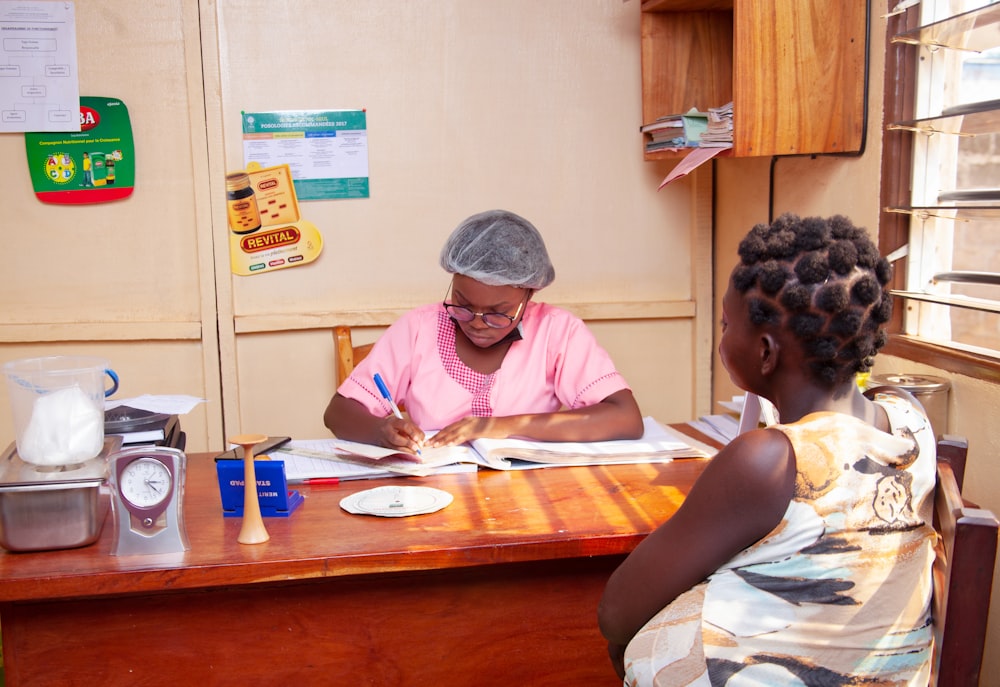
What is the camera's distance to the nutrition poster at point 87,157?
330 cm

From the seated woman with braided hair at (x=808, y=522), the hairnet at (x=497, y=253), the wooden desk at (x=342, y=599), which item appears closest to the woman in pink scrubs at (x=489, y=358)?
the hairnet at (x=497, y=253)

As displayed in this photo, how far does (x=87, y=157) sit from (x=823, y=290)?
2.84m

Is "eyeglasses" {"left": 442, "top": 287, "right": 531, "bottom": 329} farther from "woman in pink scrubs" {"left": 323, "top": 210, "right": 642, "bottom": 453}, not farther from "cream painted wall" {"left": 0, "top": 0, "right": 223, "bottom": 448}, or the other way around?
"cream painted wall" {"left": 0, "top": 0, "right": 223, "bottom": 448}

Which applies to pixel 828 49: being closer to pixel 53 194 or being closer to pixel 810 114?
pixel 810 114

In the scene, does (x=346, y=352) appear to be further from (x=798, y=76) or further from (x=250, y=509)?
(x=798, y=76)

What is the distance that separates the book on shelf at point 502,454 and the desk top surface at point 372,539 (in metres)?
0.08

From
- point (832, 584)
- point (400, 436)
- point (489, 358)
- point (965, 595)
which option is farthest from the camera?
point (489, 358)

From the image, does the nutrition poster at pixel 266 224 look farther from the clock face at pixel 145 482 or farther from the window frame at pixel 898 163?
the window frame at pixel 898 163

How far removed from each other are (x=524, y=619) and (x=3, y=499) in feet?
3.32

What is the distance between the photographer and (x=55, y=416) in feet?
5.82

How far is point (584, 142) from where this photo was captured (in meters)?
3.59

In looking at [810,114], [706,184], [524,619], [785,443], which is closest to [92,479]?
[524,619]

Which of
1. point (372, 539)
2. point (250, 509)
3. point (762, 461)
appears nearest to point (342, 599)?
point (372, 539)

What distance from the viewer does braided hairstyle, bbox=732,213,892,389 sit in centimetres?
131
